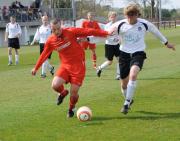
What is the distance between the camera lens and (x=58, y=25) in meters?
9.15

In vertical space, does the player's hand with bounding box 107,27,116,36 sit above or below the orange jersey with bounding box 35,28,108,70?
above

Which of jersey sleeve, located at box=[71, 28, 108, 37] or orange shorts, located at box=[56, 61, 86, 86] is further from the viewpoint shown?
orange shorts, located at box=[56, 61, 86, 86]

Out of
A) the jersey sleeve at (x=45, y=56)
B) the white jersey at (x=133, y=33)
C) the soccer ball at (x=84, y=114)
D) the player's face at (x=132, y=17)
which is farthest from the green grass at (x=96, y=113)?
the player's face at (x=132, y=17)

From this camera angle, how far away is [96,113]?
9.71 m

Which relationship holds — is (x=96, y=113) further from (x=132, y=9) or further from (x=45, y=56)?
(x=132, y=9)

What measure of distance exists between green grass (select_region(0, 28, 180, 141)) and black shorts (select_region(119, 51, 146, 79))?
2.73 ft

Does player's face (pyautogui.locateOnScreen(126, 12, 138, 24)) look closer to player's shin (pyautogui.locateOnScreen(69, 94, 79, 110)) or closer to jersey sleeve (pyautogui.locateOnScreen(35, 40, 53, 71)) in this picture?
jersey sleeve (pyautogui.locateOnScreen(35, 40, 53, 71))

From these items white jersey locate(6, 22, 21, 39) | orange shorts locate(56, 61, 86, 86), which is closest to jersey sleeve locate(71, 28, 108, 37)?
orange shorts locate(56, 61, 86, 86)

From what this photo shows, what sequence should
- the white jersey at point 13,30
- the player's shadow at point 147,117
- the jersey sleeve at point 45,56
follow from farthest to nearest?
the white jersey at point 13,30 → the jersey sleeve at point 45,56 → the player's shadow at point 147,117

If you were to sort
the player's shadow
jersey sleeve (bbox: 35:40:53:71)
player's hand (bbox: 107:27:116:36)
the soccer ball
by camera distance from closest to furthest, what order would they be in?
the soccer ball
the player's shadow
player's hand (bbox: 107:27:116:36)
jersey sleeve (bbox: 35:40:53:71)

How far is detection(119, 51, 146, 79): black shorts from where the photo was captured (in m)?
9.46

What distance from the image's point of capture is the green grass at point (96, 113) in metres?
7.93

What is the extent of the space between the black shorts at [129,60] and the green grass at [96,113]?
83cm

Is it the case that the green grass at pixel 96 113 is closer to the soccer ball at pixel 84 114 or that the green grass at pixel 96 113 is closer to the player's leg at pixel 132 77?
the soccer ball at pixel 84 114
